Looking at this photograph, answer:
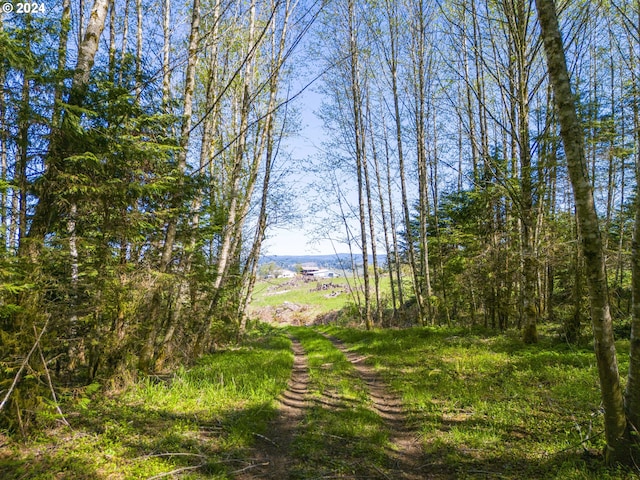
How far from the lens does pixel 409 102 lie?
13.5 metres

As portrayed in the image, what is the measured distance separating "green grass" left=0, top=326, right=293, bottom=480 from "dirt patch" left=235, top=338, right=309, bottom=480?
13 centimetres

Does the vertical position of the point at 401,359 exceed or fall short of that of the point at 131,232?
it falls short

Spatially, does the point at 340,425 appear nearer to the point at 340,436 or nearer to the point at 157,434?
the point at 340,436

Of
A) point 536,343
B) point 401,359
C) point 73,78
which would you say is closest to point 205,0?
point 73,78

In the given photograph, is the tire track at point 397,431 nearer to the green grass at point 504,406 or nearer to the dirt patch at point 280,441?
the green grass at point 504,406

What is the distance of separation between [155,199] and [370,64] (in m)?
13.4

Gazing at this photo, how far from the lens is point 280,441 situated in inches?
156

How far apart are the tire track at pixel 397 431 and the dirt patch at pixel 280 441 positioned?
3.84 feet

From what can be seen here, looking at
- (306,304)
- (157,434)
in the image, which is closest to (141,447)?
(157,434)

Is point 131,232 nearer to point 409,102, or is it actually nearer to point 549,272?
point 409,102

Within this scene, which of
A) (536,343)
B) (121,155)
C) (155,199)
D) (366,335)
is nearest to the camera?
(121,155)

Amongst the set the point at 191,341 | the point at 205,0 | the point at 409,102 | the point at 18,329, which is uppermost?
the point at 205,0

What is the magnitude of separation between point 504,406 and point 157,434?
448cm

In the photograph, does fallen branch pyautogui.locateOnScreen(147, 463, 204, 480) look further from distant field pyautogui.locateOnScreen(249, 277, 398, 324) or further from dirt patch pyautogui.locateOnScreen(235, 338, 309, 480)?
distant field pyautogui.locateOnScreen(249, 277, 398, 324)
